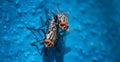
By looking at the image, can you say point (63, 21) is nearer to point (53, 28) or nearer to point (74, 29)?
point (53, 28)

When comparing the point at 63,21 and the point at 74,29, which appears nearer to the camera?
the point at 63,21

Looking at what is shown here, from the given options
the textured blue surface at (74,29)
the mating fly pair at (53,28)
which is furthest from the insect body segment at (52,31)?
the textured blue surface at (74,29)

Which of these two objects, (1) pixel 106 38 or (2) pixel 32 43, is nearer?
(2) pixel 32 43

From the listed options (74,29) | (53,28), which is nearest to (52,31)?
(53,28)

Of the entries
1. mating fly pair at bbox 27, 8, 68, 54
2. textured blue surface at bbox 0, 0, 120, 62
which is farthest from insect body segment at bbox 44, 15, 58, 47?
textured blue surface at bbox 0, 0, 120, 62

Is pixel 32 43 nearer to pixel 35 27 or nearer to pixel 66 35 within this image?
pixel 35 27

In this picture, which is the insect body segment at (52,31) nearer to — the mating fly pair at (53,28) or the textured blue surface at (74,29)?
the mating fly pair at (53,28)

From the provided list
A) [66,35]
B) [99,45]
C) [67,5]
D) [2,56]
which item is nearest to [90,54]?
[99,45]

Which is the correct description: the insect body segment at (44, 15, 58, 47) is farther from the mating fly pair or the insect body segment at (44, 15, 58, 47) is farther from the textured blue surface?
the textured blue surface
